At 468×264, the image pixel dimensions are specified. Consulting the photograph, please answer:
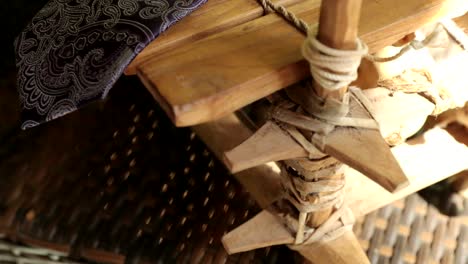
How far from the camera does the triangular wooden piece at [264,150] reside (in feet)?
1.56

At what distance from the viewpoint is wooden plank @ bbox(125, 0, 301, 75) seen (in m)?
0.49

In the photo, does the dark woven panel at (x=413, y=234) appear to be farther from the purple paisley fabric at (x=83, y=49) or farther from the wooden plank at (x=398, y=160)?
the purple paisley fabric at (x=83, y=49)

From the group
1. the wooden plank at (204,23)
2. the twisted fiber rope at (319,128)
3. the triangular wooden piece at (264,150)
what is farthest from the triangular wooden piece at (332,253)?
the wooden plank at (204,23)

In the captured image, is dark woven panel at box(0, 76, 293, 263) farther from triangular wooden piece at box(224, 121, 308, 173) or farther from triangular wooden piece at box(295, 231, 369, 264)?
triangular wooden piece at box(224, 121, 308, 173)

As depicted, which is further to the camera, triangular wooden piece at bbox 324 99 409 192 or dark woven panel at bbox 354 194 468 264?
dark woven panel at bbox 354 194 468 264

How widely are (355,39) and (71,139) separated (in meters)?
0.51

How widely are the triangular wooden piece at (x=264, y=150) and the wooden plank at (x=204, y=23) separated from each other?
10 cm

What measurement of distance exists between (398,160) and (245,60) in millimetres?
342

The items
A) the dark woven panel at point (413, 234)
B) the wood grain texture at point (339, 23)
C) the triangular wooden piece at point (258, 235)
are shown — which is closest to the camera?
the wood grain texture at point (339, 23)

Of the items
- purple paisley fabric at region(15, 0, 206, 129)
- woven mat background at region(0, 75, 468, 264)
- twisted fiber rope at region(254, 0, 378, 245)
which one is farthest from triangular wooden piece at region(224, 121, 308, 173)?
woven mat background at region(0, 75, 468, 264)

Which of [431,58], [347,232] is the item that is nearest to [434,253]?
[347,232]

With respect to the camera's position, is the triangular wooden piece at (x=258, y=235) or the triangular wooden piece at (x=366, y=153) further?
the triangular wooden piece at (x=258, y=235)

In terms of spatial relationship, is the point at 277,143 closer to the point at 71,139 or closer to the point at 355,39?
the point at 355,39

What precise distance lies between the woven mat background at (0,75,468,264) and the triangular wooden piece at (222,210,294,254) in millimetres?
95
